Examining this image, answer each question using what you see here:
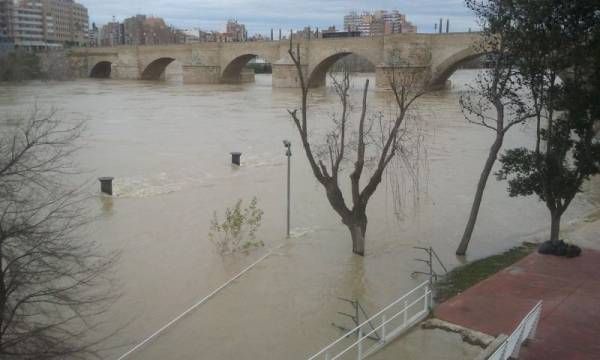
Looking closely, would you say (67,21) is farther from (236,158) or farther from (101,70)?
(236,158)

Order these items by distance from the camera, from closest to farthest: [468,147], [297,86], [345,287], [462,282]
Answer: [462,282] → [345,287] → [468,147] → [297,86]

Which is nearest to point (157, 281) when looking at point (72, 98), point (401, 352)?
point (401, 352)

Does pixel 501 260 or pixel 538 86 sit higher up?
pixel 538 86

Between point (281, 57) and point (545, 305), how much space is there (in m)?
43.5

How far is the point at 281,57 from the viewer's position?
4828cm

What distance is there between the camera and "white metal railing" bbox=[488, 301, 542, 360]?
4.23m

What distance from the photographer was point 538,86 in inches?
332

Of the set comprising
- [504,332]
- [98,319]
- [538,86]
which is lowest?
[98,319]

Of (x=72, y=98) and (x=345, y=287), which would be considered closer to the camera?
(x=345, y=287)

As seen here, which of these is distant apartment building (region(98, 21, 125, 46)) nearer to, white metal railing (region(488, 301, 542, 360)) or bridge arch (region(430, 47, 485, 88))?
bridge arch (region(430, 47, 485, 88))

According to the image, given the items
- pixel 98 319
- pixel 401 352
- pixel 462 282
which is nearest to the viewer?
pixel 401 352

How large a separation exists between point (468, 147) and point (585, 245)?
11051 millimetres

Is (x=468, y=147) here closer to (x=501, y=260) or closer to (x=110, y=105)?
(x=501, y=260)

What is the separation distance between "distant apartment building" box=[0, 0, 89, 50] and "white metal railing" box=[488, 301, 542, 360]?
3764 inches
